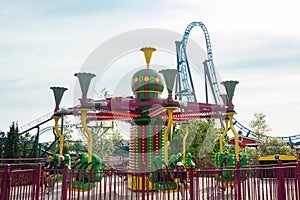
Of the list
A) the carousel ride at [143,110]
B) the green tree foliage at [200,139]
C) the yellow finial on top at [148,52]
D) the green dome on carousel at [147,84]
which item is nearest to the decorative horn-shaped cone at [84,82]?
the carousel ride at [143,110]

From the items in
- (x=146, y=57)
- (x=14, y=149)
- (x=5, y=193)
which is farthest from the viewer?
(x=14, y=149)

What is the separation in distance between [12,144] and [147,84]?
9.19m

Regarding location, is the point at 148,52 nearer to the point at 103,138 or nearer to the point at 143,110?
the point at 143,110

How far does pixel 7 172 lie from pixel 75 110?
466 cm

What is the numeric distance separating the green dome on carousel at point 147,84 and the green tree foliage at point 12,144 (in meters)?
8.47

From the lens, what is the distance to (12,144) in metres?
16.2

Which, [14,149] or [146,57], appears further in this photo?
[14,149]

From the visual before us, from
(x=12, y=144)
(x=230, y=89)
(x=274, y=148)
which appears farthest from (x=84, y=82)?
(x=274, y=148)

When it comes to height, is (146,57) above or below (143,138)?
above

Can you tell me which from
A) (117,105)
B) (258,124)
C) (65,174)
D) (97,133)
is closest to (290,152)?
Result: (258,124)

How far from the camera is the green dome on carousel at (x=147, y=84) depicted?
10.6m

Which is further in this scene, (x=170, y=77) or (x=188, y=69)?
(x=188, y=69)

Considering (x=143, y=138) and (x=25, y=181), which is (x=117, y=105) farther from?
(x=25, y=181)

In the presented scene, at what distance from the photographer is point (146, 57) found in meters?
11.4
